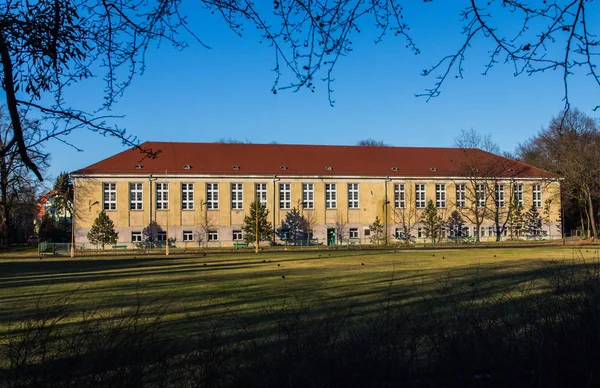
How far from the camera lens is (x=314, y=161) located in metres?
67.9

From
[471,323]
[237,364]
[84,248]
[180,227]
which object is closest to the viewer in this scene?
[237,364]

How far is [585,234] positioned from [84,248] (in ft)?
208

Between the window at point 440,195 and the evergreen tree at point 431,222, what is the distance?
10.0ft

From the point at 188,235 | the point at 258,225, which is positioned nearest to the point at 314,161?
the point at 258,225

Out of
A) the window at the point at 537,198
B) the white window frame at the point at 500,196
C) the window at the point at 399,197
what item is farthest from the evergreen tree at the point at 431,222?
the window at the point at 537,198

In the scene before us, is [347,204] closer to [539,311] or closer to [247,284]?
[247,284]

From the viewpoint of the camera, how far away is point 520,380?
14.9 feet

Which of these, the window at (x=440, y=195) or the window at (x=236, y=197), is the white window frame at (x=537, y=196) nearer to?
the window at (x=440, y=195)

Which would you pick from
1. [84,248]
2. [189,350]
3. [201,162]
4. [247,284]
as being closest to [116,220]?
[84,248]

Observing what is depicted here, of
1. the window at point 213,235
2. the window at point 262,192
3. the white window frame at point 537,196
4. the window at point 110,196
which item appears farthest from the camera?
the white window frame at point 537,196

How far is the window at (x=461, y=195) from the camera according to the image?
228ft

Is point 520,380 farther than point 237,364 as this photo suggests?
Yes

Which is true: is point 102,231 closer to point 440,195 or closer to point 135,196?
point 135,196

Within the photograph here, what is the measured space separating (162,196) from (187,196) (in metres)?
2.88
